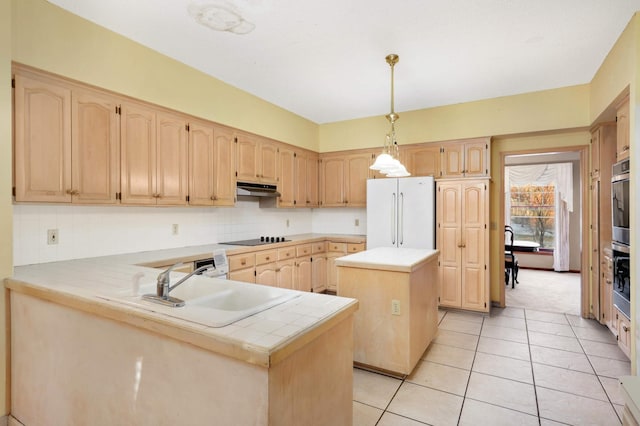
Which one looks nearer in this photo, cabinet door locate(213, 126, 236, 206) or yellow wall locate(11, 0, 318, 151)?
yellow wall locate(11, 0, 318, 151)

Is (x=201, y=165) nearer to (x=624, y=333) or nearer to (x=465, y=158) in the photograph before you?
(x=465, y=158)

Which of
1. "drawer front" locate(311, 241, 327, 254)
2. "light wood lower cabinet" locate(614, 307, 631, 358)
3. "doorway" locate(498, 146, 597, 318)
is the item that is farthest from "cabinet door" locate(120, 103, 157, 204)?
"doorway" locate(498, 146, 597, 318)

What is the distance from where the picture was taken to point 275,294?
161cm

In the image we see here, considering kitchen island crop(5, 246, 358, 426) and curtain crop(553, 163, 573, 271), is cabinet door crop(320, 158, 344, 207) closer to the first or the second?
kitchen island crop(5, 246, 358, 426)

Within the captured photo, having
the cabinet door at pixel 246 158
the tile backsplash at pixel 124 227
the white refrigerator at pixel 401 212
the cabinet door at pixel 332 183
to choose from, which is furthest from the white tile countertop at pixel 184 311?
the cabinet door at pixel 332 183

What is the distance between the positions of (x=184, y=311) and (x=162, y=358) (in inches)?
7.5

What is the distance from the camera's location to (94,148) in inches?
101

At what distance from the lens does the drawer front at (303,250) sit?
4.44 m

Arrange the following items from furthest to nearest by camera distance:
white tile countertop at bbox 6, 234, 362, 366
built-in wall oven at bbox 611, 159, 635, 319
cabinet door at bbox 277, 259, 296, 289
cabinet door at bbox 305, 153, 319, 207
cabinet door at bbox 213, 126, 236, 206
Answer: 1. cabinet door at bbox 305, 153, 319, 207
2. cabinet door at bbox 277, 259, 296, 289
3. cabinet door at bbox 213, 126, 236, 206
4. built-in wall oven at bbox 611, 159, 635, 319
5. white tile countertop at bbox 6, 234, 362, 366

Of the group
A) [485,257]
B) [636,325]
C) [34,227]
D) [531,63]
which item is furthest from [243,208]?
[636,325]

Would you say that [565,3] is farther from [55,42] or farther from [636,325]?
[55,42]

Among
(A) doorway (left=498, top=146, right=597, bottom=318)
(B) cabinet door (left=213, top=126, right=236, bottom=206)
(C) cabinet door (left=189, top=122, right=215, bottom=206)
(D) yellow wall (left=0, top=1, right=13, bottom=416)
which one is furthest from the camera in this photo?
(A) doorway (left=498, top=146, right=597, bottom=318)

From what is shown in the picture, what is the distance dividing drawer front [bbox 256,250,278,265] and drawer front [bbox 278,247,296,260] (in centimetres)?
8

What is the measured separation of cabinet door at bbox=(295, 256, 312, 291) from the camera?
14.5 feet
